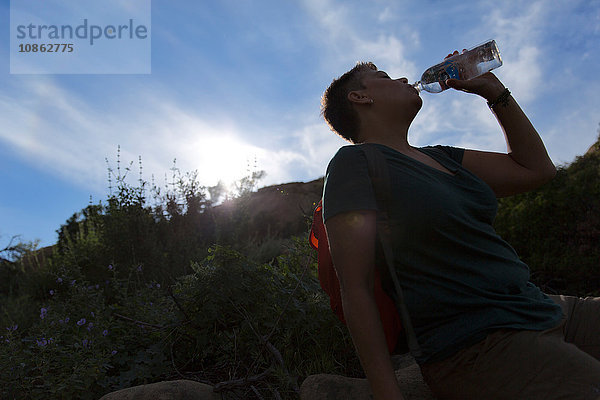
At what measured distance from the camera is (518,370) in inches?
56.2

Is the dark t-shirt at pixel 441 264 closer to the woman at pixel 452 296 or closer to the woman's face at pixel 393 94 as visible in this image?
the woman at pixel 452 296

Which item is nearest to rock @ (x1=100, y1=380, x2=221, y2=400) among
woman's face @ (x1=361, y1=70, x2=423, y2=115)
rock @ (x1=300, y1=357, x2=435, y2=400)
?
rock @ (x1=300, y1=357, x2=435, y2=400)

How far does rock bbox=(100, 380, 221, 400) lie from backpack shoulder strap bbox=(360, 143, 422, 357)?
1.28 metres

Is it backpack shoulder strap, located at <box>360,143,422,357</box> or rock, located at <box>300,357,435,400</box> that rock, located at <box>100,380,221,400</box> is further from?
backpack shoulder strap, located at <box>360,143,422,357</box>

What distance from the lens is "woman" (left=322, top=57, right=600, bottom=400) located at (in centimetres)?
142

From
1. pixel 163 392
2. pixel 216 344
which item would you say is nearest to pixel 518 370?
pixel 163 392

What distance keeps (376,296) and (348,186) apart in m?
0.48

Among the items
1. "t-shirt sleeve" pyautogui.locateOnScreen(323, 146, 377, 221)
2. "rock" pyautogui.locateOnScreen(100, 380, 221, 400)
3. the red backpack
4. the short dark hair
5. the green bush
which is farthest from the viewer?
the green bush

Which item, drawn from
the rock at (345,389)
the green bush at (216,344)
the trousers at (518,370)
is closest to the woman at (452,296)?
the trousers at (518,370)

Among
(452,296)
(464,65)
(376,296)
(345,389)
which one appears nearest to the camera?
(452,296)

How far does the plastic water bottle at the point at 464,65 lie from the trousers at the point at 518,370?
1729 mm

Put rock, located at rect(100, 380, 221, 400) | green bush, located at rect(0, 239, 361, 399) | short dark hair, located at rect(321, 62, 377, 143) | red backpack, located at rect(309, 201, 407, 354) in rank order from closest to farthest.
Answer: red backpack, located at rect(309, 201, 407, 354) → rock, located at rect(100, 380, 221, 400) → short dark hair, located at rect(321, 62, 377, 143) → green bush, located at rect(0, 239, 361, 399)

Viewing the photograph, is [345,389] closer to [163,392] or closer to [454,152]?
[163,392]

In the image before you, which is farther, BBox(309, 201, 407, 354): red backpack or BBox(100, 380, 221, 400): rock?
BBox(100, 380, 221, 400): rock
